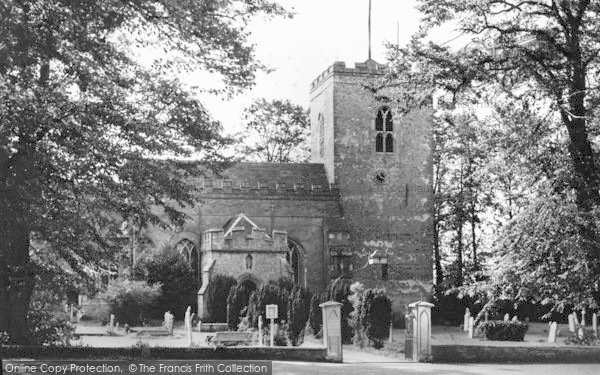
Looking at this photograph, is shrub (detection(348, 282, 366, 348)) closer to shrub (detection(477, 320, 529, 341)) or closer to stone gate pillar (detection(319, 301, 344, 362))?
stone gate pillar (detection(319, 301, 344, 362))

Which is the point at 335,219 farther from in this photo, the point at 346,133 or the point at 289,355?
the point at 289,355

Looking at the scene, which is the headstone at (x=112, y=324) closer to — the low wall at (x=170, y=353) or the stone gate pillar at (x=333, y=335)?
the stone gate pillar at (x=333, y=335)

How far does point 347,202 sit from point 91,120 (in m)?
27.6

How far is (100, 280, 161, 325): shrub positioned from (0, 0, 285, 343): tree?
645 inches

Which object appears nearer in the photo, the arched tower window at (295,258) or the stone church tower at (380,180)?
the arched tower window at (295,258)

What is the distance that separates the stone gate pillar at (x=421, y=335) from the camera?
20531 mm

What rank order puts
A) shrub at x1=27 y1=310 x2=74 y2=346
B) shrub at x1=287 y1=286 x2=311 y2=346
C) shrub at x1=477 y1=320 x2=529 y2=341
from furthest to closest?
shrub at x1=477 y1=320 x2=529 y2=341, shrub at x1=287 y1=286 x2=311 y2=346, shrub at x1=27 y1=310 x2=74 y2=346

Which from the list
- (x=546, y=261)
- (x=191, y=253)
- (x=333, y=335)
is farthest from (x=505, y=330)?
(x=546, y=261)

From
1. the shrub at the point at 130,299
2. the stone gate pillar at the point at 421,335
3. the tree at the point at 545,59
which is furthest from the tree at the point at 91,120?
the shrub at the point at 130,299

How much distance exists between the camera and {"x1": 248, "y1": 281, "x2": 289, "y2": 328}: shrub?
1132 inches

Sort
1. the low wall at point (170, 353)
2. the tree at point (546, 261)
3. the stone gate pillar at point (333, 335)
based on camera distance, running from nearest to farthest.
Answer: the tree at point (546, 261) < the low wall at point (170, 353) < the stone gate pillar at point (333, 335)

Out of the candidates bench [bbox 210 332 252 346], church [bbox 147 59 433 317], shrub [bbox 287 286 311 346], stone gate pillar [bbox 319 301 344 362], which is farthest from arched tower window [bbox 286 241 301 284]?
stone gate pillar [bbox 319 301 344 362]

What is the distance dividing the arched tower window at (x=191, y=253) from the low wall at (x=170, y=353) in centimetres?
2032

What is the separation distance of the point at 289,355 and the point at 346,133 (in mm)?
23661
